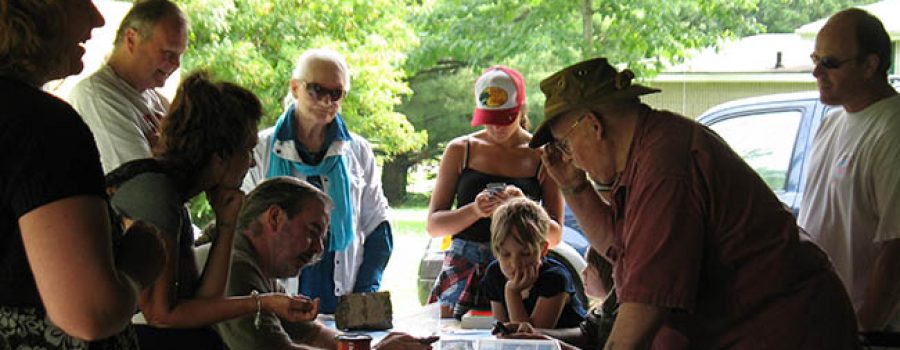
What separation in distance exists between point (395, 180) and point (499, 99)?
9.91 m

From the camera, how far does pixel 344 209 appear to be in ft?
12.5

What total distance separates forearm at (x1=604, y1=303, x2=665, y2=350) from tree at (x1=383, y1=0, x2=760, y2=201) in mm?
7798

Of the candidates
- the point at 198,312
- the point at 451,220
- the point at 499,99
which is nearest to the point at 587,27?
the point at 499,99

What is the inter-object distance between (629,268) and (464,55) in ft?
29.8

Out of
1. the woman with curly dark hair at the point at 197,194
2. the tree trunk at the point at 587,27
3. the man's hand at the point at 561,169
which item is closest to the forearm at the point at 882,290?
the man's hand at the point at 561,169

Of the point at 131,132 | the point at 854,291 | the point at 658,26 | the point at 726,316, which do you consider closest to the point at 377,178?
the point at 131,132

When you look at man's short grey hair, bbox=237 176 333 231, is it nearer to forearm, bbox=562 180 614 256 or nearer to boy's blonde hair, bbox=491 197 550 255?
forearm, bbox=562 180 614 256

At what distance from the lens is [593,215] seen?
268 centimetres

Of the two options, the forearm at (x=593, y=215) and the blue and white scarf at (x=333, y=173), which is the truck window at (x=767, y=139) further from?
the forearm at (x=593, y=215)

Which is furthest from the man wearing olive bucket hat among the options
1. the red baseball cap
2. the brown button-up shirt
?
the red baseball cap

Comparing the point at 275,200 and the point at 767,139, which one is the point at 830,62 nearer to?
the point at 275,200

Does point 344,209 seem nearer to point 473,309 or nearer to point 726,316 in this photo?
point 473,309

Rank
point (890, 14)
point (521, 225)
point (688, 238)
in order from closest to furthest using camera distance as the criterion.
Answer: point (688, 238) → point (521, 225) → point (890, 14)

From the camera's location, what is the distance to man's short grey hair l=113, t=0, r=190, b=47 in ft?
9.84
